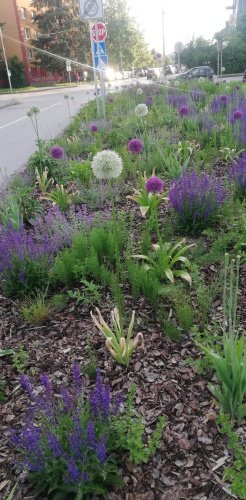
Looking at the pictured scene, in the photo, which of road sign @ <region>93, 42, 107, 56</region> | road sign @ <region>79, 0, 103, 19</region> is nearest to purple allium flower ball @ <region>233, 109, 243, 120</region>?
road sign @ <region>79, 0, 103, 19</region>

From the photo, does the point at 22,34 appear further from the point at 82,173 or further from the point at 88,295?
the point at 88,295

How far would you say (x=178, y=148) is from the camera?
575 centimetres

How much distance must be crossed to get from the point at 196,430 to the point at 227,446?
16 centimetres

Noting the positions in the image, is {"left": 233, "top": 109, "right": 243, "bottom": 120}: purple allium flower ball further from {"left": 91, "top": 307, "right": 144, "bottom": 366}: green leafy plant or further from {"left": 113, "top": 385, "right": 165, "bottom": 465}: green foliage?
{"left": 113, "top": 385, "right": 165, "bottom": 465}: green foliage

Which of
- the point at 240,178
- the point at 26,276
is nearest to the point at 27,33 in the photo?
the point at 240,178

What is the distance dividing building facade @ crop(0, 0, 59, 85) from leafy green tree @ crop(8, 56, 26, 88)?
6.66 feet

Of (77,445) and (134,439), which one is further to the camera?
(134,439)

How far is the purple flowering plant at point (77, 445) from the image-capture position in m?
1.53

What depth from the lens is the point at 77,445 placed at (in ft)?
4.98

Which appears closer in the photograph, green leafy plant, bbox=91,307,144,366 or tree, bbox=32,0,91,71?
green leafy plant, bbox=91,307,144,366

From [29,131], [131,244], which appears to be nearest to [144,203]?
[131,244]

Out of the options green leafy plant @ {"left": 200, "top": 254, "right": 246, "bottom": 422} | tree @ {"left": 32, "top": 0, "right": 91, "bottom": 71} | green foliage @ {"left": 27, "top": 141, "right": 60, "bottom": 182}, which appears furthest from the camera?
tree @ {"left": 32, "top": 0, "right": 91, "bottom": 71}

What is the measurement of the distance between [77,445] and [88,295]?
1.50 m

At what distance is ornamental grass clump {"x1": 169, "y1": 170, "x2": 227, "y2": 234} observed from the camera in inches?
136
